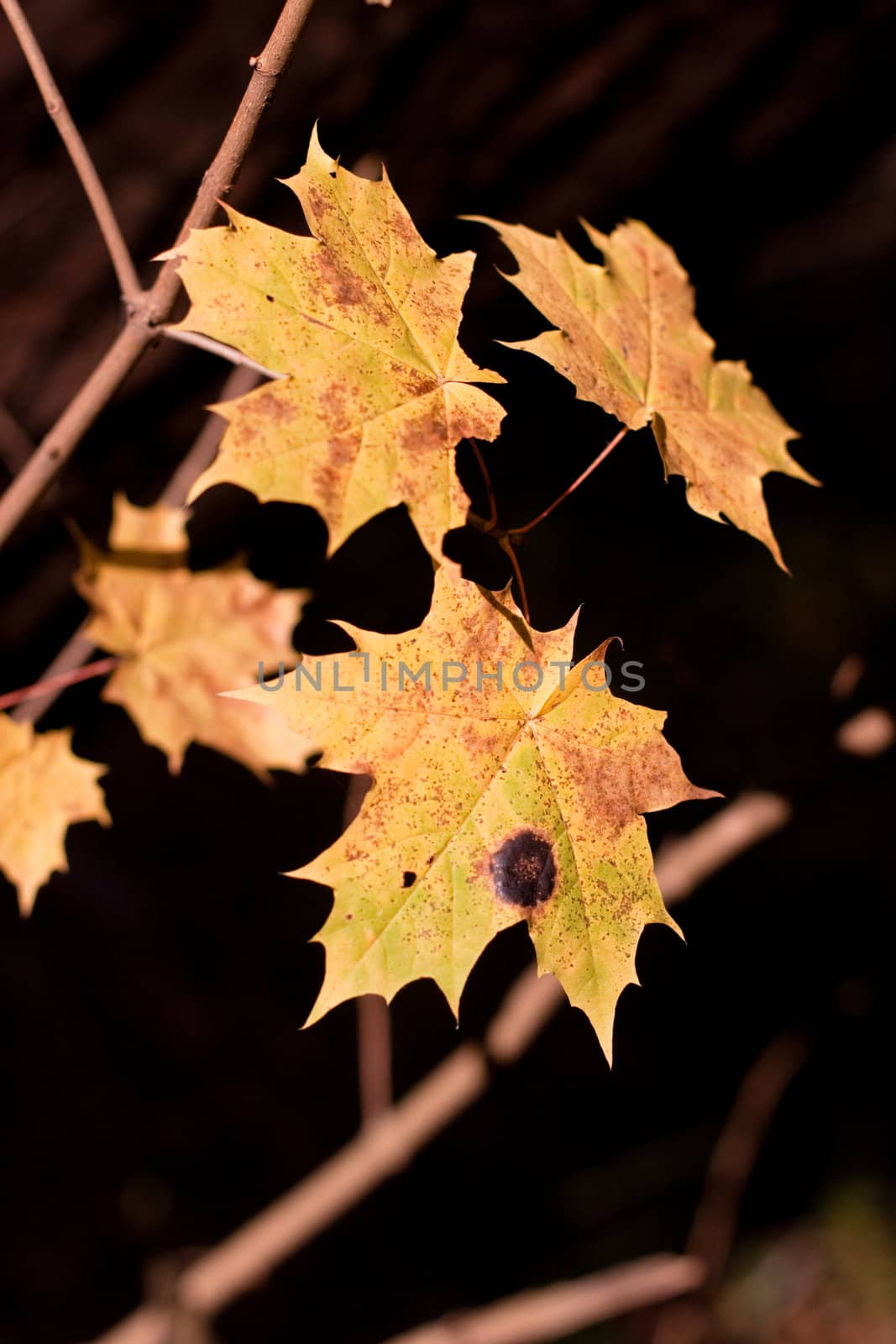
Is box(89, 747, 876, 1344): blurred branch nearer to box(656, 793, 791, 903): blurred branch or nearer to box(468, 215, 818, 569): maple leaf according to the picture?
box(656, 793, 791, 903): blurred branch

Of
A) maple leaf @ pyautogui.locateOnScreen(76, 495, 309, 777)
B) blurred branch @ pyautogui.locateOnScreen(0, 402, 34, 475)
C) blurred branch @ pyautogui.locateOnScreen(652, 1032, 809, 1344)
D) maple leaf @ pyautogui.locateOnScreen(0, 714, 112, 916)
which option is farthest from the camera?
blurred branch @ pyautogui.locateOnScreen(652, 1032, 809, 1344)

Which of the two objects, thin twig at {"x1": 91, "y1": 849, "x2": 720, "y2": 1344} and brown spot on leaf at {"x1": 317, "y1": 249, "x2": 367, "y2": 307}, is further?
thin twig at {"x1": 91, "y1": 849, "x2": 720, "y2": 1344}

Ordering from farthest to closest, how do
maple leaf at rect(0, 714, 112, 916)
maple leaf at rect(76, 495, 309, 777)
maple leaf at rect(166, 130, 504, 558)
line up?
maple leaf at rect(76, 495, 309, 777)
maple leaf at rect(0, 714, 112, 916)
maple leaf at rect(166, 130, 504, 558)

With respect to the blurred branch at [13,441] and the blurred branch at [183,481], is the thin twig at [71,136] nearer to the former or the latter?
the blurred branch at [183,481]

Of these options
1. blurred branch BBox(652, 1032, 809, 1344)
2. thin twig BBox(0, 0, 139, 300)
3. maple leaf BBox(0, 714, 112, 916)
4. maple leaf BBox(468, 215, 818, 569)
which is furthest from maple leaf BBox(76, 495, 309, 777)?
blurred branch BBox(652, 1032, 809, 1344)

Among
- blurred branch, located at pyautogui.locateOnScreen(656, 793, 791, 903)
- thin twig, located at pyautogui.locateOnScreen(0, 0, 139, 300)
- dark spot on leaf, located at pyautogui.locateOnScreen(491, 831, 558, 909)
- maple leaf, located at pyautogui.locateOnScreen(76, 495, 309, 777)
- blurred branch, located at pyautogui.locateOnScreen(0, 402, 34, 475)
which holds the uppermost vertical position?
thin twig, located at pyautogui.locateOnScreen(0, 0, 139, 300)

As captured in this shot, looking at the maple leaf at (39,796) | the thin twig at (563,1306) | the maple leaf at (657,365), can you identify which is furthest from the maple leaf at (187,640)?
the thin twig at (563,1306)
